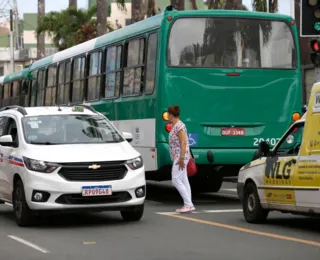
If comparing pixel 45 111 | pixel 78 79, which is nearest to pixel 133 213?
pixel 45 111

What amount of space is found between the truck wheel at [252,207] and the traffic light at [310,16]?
5210 mm

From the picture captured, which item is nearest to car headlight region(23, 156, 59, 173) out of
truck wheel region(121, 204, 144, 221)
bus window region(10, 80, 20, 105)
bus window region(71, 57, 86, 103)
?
truck wheel region(121, 204, 144, 221)

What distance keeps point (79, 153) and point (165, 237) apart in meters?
2.07

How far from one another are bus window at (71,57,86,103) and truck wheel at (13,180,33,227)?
8.23 m

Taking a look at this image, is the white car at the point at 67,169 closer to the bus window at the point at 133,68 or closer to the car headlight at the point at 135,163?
the car headlight at the point at 135,163

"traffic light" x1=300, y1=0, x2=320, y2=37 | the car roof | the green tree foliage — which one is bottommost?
the car roof

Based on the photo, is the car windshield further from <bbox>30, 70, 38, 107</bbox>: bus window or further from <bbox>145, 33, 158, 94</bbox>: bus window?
<bbox>30, 70, 38, 107</bbox>: bus window

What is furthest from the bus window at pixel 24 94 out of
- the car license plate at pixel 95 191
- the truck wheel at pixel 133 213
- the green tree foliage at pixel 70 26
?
the green tree foliage at pixel 70 26

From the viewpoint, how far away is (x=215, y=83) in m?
17.1

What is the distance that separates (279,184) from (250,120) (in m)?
4.73

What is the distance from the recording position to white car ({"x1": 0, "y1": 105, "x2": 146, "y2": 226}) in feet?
→ 41.8

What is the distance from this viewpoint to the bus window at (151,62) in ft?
55.9

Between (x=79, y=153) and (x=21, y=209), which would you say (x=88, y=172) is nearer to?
(x=79, y=153)

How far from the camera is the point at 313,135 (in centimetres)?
1191
